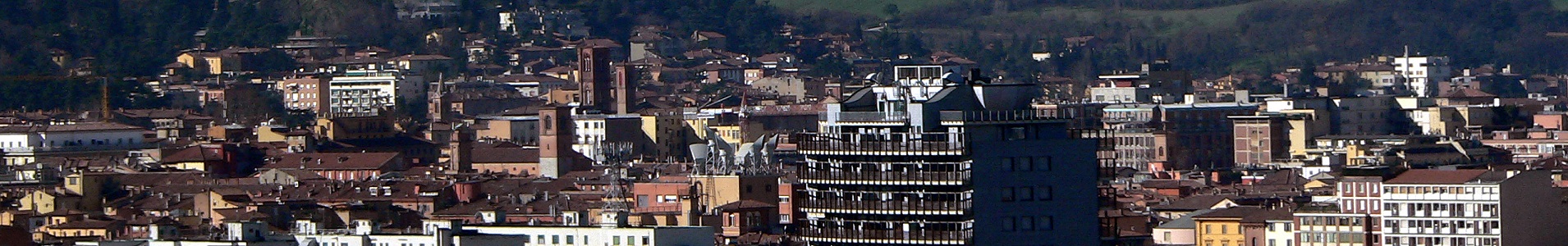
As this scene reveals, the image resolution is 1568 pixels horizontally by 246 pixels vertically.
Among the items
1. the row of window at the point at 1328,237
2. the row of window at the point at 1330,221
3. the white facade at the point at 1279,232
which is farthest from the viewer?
the white facade at the point at 1279,232

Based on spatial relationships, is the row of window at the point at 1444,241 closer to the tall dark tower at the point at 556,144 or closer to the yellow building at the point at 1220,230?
the yellow building at the point at 1220,230

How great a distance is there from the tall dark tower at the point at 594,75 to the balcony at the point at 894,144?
294 feet

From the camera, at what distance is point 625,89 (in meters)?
144

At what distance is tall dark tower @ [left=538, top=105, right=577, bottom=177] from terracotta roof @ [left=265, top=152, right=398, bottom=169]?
4.57 meters

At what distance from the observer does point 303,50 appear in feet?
570

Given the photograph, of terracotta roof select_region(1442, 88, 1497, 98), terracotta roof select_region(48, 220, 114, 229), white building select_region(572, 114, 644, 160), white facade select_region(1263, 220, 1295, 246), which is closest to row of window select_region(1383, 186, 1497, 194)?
white facade select_region(1263, 220, 1295, 246)

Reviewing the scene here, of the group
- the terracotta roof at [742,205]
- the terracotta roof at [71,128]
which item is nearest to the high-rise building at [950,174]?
the terracotta roof at [742,205]

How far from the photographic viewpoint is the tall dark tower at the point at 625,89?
142 metres

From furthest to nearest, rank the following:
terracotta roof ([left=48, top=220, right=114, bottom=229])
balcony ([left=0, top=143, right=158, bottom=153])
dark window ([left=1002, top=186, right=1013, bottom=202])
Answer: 1. balcony ([left=0, top=143, right=158, bottom=153])
2. terracotta roof ([left=48, top=220, right=114, bottom=229])
3. dark window ([left=1002, top=186, right=1013, bottom=202])

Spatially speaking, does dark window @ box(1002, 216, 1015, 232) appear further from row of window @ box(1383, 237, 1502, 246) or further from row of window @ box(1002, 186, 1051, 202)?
row of window @ box(1383, 237, 1502, 246)

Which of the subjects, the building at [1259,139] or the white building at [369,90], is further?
the white building at [369,90]

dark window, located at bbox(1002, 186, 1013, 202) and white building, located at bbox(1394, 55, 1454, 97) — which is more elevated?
white building, located at bbox(1394, 55, 1454, 97)

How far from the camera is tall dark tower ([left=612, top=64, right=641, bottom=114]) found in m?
142

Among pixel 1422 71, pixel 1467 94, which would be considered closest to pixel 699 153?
pixel 1467 94
